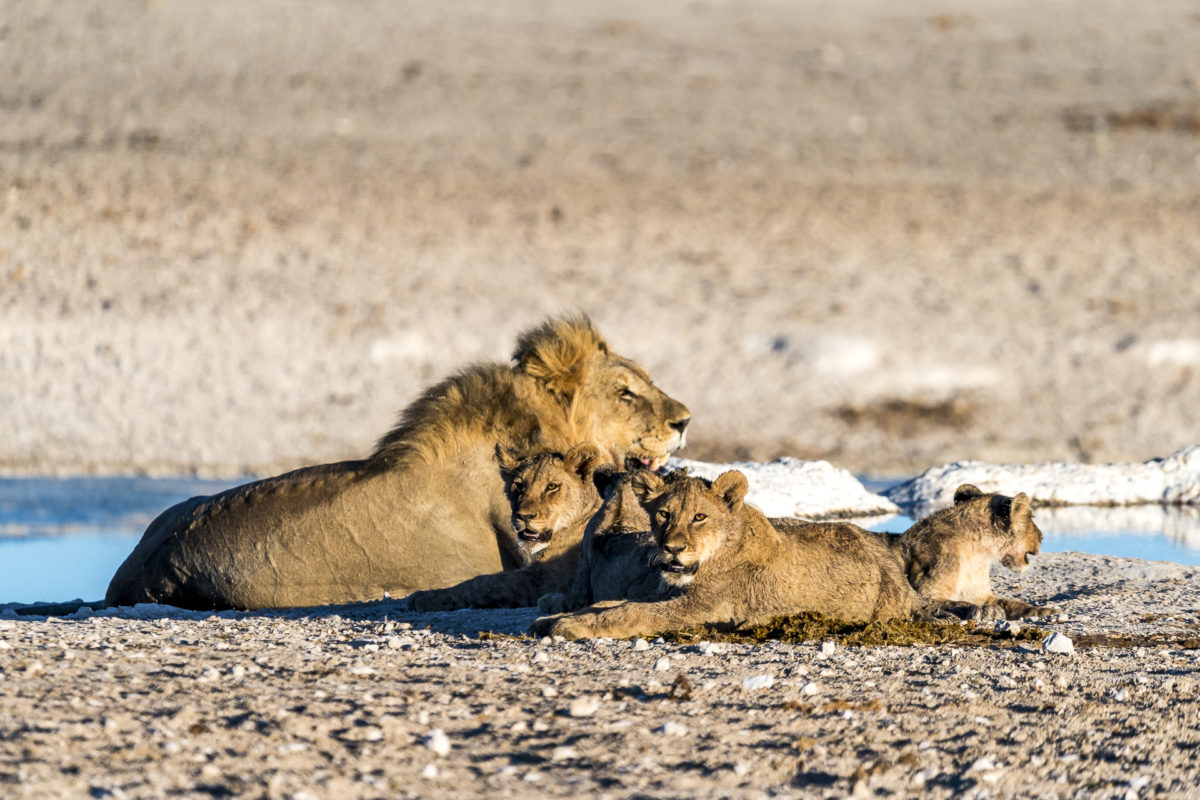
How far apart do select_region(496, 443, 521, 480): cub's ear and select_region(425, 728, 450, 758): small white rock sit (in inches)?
116

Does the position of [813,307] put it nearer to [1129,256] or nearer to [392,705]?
[1129,256]

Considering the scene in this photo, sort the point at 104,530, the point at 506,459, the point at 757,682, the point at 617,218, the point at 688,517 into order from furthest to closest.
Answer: the point at 617,218 < the point at 104,530 < the point at 506,459 < the point at 688,517 < the point at 757,682

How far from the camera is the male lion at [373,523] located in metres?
8.52

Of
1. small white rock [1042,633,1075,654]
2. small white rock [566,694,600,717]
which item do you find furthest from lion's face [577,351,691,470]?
small white rock [566,694,600,717]

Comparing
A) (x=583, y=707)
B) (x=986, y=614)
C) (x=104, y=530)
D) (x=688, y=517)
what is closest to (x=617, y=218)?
(x=104, y=530)

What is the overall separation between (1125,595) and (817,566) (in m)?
2.41

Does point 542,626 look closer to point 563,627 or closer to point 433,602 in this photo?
point 563,627

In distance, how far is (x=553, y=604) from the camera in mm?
7480

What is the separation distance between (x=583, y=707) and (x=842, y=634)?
1716 millimetres

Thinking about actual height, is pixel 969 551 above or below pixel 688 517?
below

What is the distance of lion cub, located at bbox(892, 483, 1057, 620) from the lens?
7.64 meters

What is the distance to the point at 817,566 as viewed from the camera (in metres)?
7.00

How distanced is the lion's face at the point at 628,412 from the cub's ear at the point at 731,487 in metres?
2.67

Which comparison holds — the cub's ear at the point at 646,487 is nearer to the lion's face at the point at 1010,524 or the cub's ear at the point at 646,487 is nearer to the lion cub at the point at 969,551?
the lion cub at the point at 969,551
